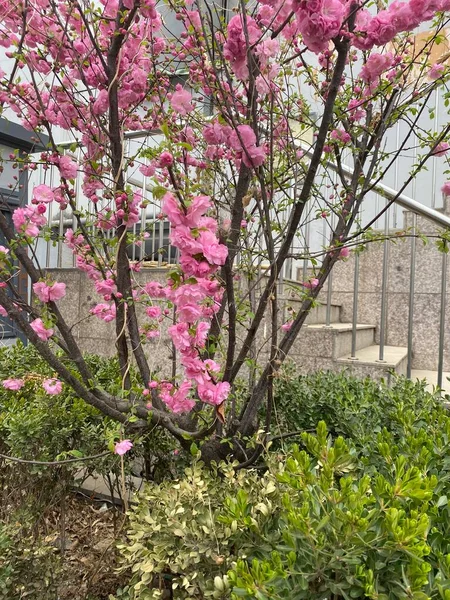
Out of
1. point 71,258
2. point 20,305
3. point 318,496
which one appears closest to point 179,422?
point 20,305

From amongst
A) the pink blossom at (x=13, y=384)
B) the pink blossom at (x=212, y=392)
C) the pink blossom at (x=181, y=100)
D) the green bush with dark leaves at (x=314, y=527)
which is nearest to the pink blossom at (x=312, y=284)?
the green bush with dark leaves at (x=314, y=527)

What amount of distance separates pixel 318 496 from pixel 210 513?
0.38m

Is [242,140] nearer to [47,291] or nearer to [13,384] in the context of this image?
[47,291]

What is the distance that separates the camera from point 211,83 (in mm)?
1751

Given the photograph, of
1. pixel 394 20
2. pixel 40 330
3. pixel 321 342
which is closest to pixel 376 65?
pixel 394 20

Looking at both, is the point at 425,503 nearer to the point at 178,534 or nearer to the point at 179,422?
the point at 178,534

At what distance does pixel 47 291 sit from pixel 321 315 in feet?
7.63

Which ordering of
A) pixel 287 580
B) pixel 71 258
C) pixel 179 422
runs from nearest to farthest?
pixel 287 580 → pixel 179 422 → pixel 71 258

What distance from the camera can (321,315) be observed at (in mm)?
3518

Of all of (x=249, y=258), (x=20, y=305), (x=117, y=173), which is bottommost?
(x=20, y=305)

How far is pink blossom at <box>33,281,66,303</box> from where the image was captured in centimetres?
166

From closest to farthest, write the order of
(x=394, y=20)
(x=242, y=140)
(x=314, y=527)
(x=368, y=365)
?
(x=314, y=527) → (x=394, y=20) → (x=242, y=140) → (x=368, y=365)

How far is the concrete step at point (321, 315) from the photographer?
3.24 m

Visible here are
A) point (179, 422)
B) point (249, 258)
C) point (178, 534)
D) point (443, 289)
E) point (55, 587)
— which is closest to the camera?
point (178, 534)
